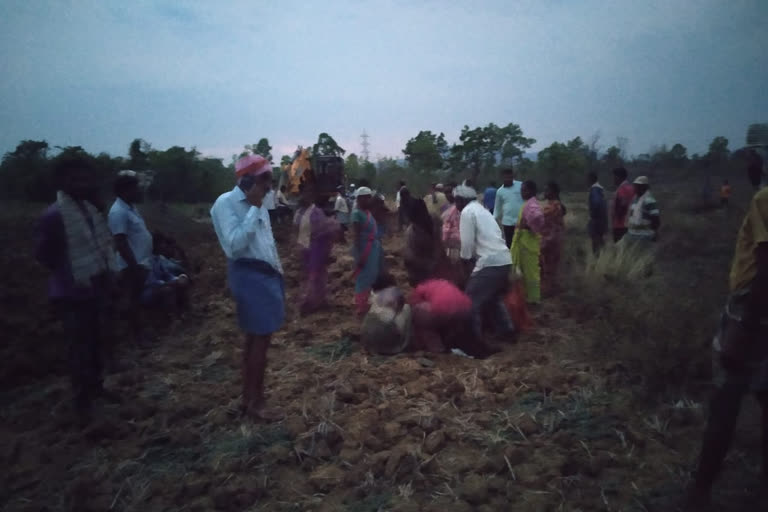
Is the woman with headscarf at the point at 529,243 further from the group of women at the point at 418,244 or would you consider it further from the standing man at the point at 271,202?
the standing man at the point at 271,202

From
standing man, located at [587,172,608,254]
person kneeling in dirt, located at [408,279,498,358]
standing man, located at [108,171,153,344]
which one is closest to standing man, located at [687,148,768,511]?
person kneeling in dirt, located at [408,279,498,358]

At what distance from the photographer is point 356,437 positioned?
3.37m

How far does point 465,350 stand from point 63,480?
3.17 metres

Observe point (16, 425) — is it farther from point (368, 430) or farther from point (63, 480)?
point (368, 430)

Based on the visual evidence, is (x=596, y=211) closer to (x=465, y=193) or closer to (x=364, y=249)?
(x=465, y=193)

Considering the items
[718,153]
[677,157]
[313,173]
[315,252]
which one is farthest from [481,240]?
[677,157]

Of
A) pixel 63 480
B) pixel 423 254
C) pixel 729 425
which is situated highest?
pixel 423 254

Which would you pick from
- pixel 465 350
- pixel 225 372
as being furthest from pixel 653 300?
pixel 225 372

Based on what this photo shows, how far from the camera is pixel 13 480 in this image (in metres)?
3.17

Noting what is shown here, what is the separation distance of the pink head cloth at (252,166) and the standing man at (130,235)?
1.69 m

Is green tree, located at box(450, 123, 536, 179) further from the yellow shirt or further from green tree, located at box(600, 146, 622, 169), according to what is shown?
the yellow shirt

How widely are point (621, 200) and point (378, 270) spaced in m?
3.52

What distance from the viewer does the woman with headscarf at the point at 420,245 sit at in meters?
6.27

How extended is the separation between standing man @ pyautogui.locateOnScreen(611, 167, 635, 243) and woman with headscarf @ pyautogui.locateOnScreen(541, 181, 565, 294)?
0.79m
